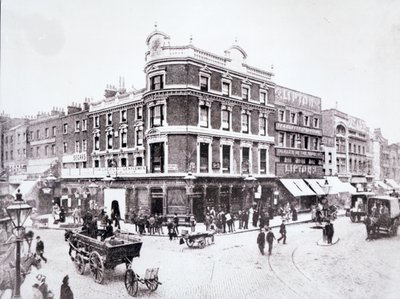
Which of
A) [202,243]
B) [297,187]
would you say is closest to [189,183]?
[202,243]

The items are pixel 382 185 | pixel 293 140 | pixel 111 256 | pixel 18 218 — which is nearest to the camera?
pixel 18 218

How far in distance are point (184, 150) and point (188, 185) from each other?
915 mm

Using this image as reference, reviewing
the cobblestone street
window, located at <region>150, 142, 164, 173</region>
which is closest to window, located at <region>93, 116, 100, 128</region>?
window, located at <region>150, 142, 164, 173</region>

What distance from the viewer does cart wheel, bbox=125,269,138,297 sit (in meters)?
6.21

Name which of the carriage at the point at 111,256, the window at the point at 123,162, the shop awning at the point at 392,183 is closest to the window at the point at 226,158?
the window at the point at 123,162

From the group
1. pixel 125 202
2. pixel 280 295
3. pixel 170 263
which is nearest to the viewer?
pixel 280 295

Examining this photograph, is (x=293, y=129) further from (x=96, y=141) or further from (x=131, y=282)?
(x=131, y=282)

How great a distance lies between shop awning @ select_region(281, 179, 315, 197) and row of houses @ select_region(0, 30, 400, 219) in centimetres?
4

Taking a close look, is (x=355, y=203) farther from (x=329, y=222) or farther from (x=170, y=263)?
(x=170, y=263)

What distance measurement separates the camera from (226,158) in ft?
26.1

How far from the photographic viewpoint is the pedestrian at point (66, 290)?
6.59 metres

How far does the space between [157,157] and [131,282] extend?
112 inches

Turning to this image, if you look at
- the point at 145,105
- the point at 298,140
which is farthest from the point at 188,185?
the point at 298,140

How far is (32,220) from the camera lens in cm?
739
